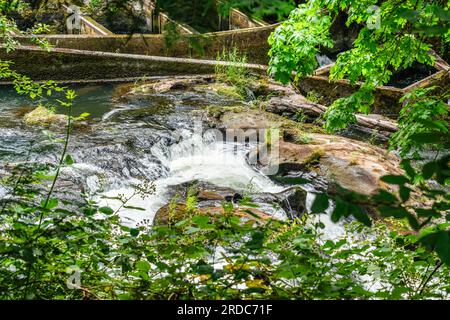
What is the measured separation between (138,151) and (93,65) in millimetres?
5363

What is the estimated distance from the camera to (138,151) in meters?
7.83

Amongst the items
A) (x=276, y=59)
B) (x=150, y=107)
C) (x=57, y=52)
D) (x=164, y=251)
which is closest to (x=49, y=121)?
(x=150, y=107)

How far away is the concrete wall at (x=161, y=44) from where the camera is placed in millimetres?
12633

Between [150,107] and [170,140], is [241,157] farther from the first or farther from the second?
[150,107]

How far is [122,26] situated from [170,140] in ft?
40.2

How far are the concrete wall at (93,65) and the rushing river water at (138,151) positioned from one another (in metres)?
1.32

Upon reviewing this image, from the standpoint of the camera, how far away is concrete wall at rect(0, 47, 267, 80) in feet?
37.2

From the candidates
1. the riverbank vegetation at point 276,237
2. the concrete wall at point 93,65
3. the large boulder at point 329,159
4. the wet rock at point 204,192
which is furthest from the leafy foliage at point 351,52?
the concrete wall at point 93,65

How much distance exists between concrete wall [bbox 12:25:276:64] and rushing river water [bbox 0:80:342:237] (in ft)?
7.44

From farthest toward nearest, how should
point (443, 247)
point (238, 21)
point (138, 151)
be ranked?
point (238, 21) → point (138, 151) → point (443, 247)

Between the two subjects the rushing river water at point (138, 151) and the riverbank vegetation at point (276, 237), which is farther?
the rushing river water at point (138, 151)

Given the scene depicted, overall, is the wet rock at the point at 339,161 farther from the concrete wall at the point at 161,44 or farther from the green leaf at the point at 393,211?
the green leaf at the point at 393,211

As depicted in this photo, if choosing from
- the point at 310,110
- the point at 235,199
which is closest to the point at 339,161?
the point at 235,199

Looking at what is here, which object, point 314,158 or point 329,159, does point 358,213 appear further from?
point 314,158
